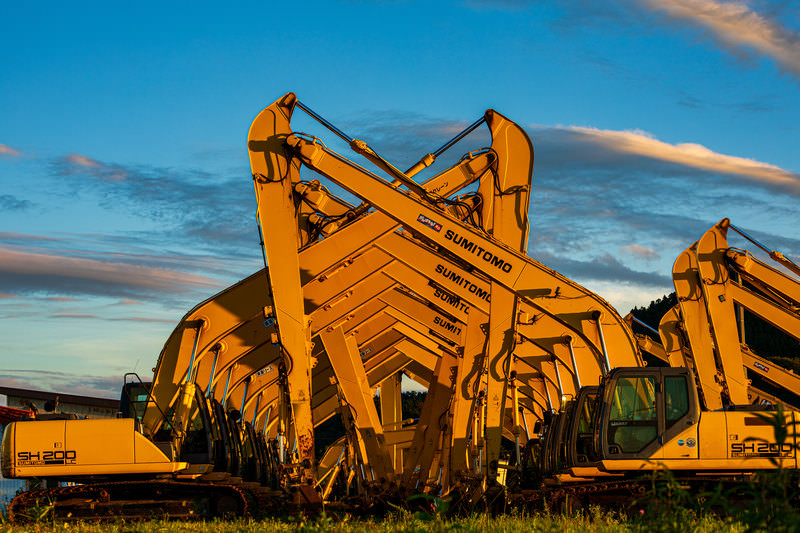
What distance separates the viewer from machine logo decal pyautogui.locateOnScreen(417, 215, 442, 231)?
1884 cm

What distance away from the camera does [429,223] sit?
18.9m

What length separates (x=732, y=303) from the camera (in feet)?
73.3

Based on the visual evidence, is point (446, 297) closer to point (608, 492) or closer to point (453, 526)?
point (608, 492)

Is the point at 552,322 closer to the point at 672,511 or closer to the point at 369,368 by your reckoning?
the point at 369,368

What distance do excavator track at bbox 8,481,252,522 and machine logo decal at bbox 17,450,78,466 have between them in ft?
1.86

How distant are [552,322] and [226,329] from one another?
32.7 ft

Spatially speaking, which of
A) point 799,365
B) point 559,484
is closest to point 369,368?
point 559,484

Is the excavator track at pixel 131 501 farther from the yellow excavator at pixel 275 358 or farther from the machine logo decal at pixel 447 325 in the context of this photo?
the machine logo decal at pixel 447 325

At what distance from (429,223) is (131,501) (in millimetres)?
7572

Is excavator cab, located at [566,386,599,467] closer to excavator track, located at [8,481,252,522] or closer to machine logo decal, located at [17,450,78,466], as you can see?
excavator track, located at [8,481,252,522]

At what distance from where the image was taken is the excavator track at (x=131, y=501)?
17.1m

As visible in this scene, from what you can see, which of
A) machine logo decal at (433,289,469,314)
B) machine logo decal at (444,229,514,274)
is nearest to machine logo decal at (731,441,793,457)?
machine logo decal at (444,229,514,274)

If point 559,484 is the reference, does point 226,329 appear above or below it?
above

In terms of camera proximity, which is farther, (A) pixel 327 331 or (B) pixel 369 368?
(B) pixel 369 368
